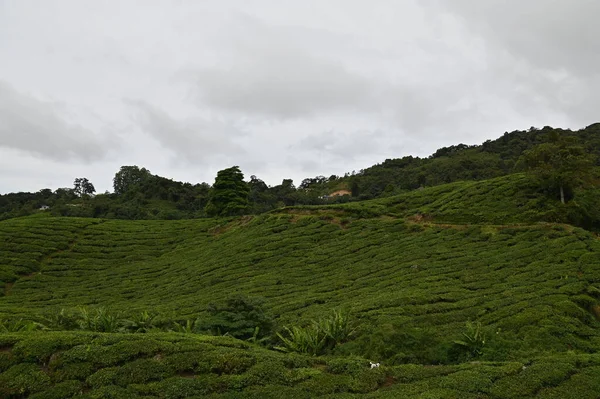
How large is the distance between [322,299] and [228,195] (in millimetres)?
36524

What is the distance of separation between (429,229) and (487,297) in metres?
15.5

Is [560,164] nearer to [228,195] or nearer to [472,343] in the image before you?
[472,343]

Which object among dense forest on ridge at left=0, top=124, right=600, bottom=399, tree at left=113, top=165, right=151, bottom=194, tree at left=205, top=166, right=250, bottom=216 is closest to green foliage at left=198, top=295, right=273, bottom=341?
dense forest on ridge at left=0, top=124, right=600, bottom=399

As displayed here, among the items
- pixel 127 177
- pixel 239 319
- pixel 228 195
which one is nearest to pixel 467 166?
pixel 228 195

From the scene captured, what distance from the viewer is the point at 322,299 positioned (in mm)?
23703

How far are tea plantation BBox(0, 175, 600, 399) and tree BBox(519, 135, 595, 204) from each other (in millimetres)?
1925

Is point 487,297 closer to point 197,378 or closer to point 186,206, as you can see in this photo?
point 197,378

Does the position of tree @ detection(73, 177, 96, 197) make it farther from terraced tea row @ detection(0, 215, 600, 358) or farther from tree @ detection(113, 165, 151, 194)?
terraced tea row @ detection(0, 215, 600, 358)

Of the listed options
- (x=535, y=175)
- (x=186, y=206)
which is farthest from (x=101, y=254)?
(x=186, y=206)

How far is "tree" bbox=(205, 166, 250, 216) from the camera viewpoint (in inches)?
2251

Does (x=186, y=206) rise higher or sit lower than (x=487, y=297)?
higher

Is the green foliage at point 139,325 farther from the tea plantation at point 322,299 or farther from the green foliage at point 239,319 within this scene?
the green foliage at point 239,319

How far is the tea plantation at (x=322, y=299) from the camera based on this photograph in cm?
1006

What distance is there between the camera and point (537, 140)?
101 metres
